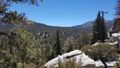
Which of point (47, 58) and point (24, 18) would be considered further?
point (47, 58)

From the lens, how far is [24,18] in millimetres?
10898

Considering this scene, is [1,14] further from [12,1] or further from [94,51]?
[94,51]

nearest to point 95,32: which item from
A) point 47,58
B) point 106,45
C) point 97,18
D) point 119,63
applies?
point 97,18

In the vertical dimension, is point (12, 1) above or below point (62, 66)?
above

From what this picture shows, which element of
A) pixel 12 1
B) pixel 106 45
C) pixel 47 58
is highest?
pixel 12 1

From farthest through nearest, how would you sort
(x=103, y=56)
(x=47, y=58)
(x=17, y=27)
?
(x=47, y=58) → (x=103, y=56) → (x=17, y=27)

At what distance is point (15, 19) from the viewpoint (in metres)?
10.6

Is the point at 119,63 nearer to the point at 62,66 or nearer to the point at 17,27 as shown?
the point at 62,66

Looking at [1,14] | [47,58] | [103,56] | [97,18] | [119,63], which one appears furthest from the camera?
[97,18]

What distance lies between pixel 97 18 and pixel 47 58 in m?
15.6

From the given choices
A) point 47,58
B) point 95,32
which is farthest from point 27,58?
point 95,32

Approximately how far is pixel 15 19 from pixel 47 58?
202 feet

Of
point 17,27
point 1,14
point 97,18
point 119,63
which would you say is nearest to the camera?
point 1,14

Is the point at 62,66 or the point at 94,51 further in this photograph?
the point at 94,51
